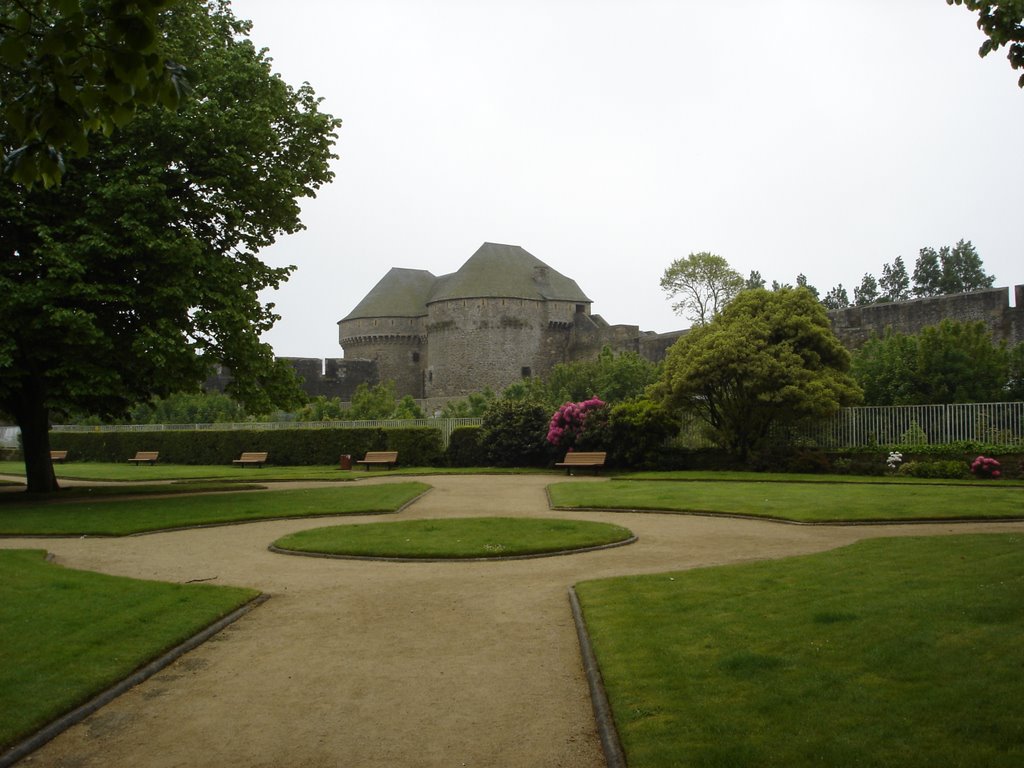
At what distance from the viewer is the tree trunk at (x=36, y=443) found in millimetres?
18875

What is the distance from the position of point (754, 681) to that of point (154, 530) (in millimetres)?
10872

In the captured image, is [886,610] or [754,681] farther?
[886,610]

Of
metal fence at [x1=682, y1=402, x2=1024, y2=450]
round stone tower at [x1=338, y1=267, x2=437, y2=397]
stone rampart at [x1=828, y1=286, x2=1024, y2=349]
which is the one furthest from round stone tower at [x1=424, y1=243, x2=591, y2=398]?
metal fence at [x1=682, y1=402, x2=1024, y2=450]

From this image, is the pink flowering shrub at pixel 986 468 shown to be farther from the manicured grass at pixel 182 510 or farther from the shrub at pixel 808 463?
the manicured grass at pixel 182 510

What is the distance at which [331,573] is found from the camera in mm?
10016

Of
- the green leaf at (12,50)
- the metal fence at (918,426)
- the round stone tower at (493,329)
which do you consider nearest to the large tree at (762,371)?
the metal fence at (918,426)

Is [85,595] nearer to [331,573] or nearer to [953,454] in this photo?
[331,573]

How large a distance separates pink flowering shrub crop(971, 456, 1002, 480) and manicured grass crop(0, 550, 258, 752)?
1688 centimetres

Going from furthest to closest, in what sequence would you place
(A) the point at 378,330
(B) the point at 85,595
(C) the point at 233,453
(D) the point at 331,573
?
(A) the point at 378,330 < (C) the point at 233,453 < (D) the point at 331,573 < (B) the point at 85,595

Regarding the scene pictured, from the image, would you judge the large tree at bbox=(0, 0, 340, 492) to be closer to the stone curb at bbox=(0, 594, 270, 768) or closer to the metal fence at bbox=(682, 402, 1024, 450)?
the stone curb at bbox=(0, 594, 270, 768)

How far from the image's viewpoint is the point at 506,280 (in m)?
65.0

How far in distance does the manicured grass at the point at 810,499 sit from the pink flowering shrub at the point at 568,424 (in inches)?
236

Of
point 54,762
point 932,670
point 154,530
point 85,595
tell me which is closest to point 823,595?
point 932,670

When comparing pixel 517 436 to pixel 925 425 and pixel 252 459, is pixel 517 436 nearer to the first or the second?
pixel 252 459
